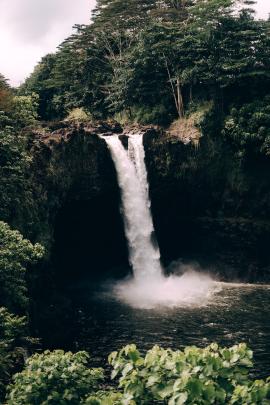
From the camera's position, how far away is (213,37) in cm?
3400

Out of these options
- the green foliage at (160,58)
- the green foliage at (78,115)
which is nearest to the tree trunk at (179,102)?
the green foliage at (160,58)

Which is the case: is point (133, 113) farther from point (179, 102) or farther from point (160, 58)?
point (160, 58)

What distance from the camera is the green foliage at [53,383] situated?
7816 mm

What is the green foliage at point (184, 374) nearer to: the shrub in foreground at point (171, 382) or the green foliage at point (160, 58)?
the shrub in foreground at point (171, 382)

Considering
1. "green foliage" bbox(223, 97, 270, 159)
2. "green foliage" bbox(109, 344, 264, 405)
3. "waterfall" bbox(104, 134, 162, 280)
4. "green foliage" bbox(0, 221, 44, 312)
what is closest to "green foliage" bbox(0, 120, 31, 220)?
"green foliage" bbox(0, 221, 44, 312)

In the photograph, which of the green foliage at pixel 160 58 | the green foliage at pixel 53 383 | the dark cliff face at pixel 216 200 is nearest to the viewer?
the green foliage at pixel 53 383

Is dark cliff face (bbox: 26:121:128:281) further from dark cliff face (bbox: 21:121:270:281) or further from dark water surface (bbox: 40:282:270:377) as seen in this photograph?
dark water surface (bbox: 40:282:270:377)

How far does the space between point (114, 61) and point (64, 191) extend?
18189 millimetres

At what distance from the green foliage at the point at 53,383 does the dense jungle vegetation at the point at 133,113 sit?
2cm

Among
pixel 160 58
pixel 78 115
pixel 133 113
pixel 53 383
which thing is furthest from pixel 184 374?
pixel 78 115

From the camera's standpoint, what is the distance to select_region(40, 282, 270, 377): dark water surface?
70.3 feet

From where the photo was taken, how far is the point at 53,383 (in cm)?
809

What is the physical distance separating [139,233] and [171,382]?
86.3 ft

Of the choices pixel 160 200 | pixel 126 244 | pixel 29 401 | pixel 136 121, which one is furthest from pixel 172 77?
pixel 29 401
